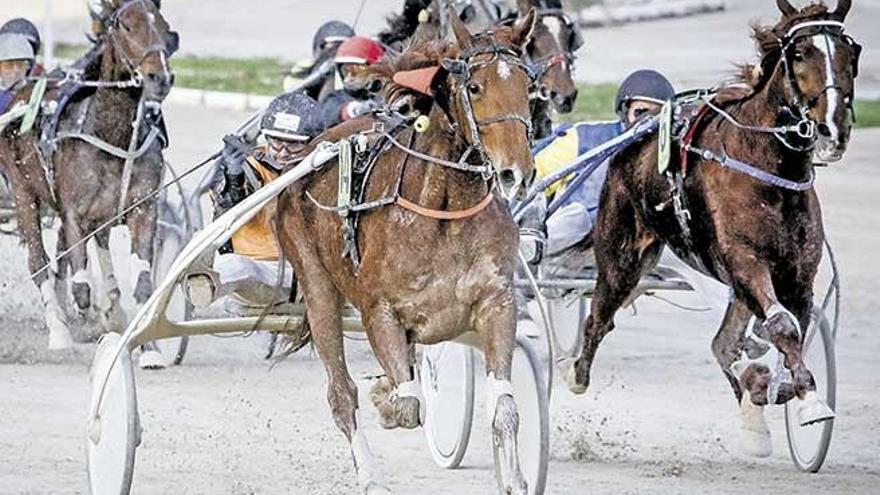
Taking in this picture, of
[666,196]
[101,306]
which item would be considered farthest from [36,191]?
[666,196]

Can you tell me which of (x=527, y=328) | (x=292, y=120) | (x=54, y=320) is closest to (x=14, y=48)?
(x=54, y=320)

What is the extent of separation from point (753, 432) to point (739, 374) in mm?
424

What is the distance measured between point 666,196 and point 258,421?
2.04 meters

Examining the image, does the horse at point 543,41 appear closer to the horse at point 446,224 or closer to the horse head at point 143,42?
the horse head at point 143,42

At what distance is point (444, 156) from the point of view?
6.83m

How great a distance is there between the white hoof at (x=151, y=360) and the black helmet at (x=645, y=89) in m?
2.63

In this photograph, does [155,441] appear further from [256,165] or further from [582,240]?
[582,240]

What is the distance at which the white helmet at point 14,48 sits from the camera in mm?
11984

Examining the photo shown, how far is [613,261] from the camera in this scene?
348 inches

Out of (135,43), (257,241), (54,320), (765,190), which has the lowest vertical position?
(54,320)

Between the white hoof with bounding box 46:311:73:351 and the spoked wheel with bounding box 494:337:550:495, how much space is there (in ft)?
14.2

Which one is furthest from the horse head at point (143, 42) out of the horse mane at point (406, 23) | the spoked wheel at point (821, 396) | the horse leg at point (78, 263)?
the spoked wheel at point (821, 396)

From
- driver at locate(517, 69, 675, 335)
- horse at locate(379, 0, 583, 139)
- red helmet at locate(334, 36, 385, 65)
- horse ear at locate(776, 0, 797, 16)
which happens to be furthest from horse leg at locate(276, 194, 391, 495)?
red helmet at locate(334, 36, 385, 65)

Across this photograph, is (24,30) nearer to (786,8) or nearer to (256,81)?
(786,8)
